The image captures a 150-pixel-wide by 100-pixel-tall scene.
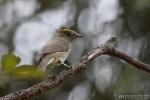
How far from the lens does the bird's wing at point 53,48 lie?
3.78 metres

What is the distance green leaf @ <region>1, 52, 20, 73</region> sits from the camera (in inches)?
92.4

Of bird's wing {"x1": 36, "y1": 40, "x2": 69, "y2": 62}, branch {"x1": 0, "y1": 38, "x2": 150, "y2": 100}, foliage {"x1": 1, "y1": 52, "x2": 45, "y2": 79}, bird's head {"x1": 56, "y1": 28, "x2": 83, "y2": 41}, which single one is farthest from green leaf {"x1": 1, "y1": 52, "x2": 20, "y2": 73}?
bird's head {"x1": 56, "y1": 28, "x2": 83, "y2": 41}

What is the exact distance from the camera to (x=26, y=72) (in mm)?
2402

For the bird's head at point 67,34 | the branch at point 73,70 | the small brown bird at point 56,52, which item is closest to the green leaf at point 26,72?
the branch at point 73,70

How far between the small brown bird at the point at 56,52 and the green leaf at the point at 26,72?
2.99 feet

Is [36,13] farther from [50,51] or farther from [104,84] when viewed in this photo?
[50,51]

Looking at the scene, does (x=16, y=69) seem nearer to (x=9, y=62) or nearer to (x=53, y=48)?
(x=9, y=62)

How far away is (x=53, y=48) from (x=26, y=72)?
154 centimetres

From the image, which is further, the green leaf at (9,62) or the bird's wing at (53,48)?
the bird's wing at (53,48)

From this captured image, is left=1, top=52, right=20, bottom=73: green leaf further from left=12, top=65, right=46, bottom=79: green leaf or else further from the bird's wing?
the bird's wing

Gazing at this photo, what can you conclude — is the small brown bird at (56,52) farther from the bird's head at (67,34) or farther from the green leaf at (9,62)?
the green leaf at (9,62)

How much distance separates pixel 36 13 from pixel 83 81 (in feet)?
3.17

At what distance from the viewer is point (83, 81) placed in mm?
5738

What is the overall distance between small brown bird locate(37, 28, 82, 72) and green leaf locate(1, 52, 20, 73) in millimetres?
961
